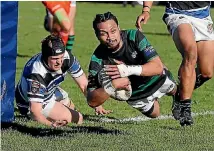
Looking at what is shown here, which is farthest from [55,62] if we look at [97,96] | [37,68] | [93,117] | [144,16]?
[93,117]

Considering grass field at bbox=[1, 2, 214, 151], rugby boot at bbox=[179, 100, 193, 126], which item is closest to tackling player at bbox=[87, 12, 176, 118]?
grass field at bbox=[1, 2, 214, 151]

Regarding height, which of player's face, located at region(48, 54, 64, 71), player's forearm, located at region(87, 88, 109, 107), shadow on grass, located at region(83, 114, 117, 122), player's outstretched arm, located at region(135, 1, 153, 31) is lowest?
shadow on grass, located at region(83, 114, 117, 122)

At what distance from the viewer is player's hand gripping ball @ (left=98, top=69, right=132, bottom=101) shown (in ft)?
20.5

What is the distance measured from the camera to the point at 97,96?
6500 millimetres

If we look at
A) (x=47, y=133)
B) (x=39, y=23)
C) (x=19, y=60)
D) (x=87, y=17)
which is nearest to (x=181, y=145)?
(x=47, y=133)

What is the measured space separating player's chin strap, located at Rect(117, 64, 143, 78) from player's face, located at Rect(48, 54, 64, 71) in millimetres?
774

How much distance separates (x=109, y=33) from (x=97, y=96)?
551 mm

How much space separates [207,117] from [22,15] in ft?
63.9

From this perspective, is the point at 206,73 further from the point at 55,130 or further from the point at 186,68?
the point at 55,130

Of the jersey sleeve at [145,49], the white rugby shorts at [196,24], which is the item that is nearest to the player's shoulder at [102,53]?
the jersey sleeve at [145,49]

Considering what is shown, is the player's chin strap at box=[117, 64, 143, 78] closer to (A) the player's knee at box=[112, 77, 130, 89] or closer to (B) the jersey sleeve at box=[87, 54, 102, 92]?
(A) the player's knee at box=[112, 77, 130, 89]

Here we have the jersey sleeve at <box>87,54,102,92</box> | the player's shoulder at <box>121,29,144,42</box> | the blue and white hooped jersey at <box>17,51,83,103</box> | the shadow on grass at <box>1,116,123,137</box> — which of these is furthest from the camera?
the blue and white hooped jersey at <box>17,51,83,103</box>

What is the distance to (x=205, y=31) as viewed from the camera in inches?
304

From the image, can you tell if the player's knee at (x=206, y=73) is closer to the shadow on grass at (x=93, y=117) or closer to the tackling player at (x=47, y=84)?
the shadow on grass at (x=93, y=117)
